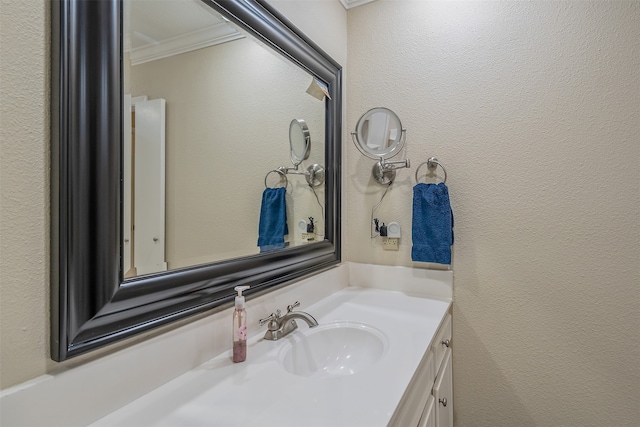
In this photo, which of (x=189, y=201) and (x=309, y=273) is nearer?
(x=189, y=201)

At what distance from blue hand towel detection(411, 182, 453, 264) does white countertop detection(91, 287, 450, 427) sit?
50cm

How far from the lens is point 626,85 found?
1.21 meters

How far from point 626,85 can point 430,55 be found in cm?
77

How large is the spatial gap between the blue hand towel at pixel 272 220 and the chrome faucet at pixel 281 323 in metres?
0.24

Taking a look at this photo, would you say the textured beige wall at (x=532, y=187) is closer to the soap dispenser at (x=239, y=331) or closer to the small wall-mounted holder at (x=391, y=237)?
the small wall-mounted holder at (x=391, y=237)

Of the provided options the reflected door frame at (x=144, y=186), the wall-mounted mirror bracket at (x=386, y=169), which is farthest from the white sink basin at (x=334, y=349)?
the wall-mounted mirror bracket at (x=386, y=169)

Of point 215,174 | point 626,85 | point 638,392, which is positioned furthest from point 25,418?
point 626,85

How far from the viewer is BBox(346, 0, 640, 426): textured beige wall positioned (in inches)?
48.4

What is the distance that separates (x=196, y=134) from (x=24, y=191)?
0.44 m

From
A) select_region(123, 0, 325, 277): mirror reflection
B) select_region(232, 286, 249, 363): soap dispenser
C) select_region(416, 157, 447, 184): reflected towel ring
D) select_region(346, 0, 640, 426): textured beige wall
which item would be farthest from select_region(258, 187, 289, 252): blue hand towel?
select_region(416, 157, 447, 184): reflected towel ring

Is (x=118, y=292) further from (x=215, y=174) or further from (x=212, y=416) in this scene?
(x=215, y=174)

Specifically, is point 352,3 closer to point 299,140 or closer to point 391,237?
point 299,140

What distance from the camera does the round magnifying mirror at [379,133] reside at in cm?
156

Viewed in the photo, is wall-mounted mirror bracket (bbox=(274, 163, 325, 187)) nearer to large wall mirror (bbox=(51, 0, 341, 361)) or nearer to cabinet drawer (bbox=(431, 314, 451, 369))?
large wall mirror (bbox=(51, 0, 341, 361))
